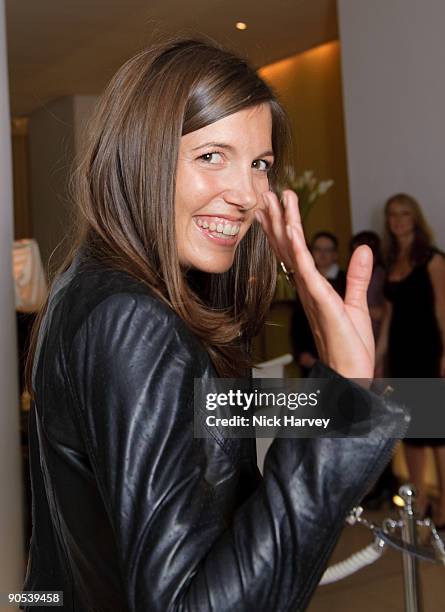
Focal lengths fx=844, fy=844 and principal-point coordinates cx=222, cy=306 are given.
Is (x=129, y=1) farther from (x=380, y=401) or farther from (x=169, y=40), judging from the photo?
(x=380, y=401)

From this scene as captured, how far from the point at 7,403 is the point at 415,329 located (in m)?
1.94

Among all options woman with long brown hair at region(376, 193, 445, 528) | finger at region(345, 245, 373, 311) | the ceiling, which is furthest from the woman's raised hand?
the ceiling

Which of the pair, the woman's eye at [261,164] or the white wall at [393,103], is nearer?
the woman's eye at [261,164]

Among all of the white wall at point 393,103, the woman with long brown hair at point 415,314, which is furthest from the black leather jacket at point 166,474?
the white wall at point 393,103

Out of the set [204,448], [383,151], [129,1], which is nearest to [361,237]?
[383,151]

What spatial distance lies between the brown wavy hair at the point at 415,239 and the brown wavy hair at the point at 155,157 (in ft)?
9.77

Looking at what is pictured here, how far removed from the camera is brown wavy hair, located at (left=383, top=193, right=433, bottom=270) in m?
3.69

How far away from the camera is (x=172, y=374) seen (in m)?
0.62

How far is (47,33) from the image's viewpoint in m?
5.85

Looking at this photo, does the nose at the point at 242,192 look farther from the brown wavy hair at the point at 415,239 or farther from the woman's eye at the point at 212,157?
the brown wavy hair at the point at 415,239

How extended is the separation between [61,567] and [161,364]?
0.97 feet

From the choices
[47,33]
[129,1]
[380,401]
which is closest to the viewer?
[380,401]

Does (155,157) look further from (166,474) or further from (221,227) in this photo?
(166,474)

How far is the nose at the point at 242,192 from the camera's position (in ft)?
2.64
